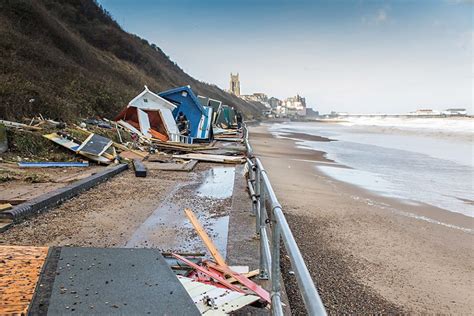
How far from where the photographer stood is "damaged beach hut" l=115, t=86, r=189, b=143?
16594 millimetres

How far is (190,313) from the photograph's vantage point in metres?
2.52

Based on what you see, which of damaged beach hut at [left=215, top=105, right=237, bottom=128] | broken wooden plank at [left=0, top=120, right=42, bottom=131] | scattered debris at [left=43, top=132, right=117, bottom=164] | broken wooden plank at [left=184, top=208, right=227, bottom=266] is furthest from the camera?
damaged beach hut at [left=215, top=105, right=237, bottom=128]

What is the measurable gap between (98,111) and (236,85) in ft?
470

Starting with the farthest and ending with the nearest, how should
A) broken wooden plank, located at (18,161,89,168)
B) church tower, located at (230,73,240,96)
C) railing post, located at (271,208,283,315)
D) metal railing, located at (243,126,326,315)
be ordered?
1. church tower, located at (230,73,240,96)
2. broken wooden plank, located at (18,161,89,168)
3. railing post, located at (271,208,283,315)
4. metal railing, located at (243,126,326,315)

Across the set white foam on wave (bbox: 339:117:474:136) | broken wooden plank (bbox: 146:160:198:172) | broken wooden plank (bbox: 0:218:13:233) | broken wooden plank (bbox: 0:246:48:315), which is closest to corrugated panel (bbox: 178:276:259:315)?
broken wooden plank (bbox: 0:246:48:315)

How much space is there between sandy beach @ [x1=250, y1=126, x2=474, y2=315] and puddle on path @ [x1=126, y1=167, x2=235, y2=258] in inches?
44.3

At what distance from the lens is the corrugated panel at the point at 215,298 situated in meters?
2.75

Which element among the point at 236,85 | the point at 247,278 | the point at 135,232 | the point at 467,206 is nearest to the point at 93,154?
the point at 135,232

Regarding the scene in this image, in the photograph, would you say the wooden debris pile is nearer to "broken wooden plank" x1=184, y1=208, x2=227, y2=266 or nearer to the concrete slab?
"broken wooden plank" x1=184, y1=208, x2=227, y2=266

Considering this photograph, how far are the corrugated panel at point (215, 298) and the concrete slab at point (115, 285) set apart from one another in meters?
0.12

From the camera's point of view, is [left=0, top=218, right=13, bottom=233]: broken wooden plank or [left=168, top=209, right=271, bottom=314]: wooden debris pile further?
[left=0, top=218, right=13, bottom=233]: broken wooden plank

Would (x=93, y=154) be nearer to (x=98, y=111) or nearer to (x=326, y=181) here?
(x=326, y=181)

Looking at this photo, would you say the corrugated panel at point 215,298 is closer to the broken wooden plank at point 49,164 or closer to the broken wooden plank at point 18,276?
the broken wooden plank at point 18,276

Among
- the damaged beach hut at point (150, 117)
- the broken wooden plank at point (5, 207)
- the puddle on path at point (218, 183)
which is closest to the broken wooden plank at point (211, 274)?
the broken wooden plank at point (5, 207)
